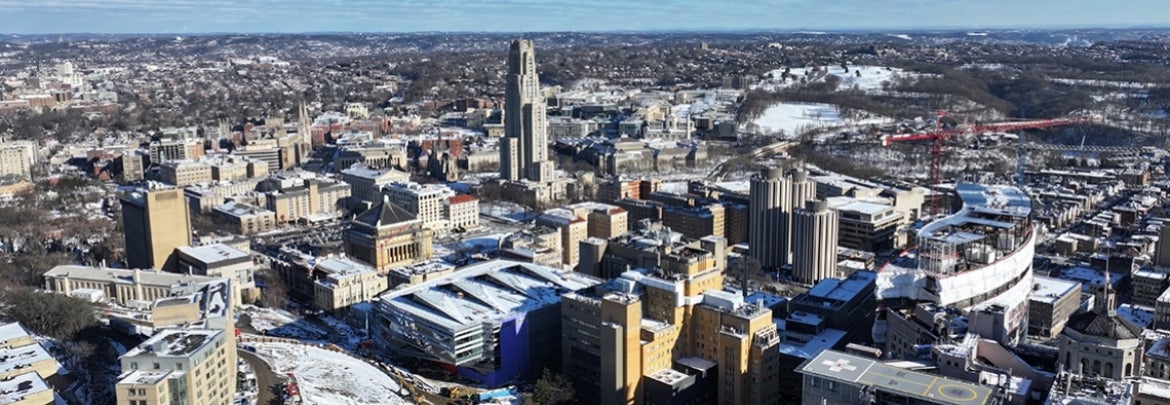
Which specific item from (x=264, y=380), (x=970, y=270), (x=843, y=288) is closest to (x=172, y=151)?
(x=264, y=380)

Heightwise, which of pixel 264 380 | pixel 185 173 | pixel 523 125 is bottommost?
pixel 264 380

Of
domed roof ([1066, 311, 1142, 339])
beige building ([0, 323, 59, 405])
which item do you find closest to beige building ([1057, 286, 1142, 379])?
domed roof ([1066, 311, 1142, 339])

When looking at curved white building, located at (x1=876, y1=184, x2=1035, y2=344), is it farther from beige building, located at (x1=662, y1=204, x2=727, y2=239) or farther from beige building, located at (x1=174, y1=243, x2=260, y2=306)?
beige building, located at (x1=174, y1=243, x2=260, y2=306)

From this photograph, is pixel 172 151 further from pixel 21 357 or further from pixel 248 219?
pixel 21 357

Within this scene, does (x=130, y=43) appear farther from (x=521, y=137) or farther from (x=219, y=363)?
(x=219, y=363)

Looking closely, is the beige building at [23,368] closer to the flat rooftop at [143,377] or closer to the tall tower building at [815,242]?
the flat rooftop at [143,377]

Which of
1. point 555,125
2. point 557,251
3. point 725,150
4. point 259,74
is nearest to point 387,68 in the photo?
point 259,74
